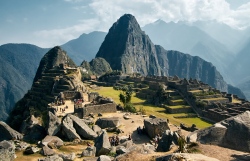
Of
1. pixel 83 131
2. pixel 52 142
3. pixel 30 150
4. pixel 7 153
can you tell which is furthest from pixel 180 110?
pixel 7 153

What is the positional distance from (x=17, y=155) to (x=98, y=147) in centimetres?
565

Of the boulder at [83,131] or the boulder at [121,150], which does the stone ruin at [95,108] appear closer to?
the boulder at [83,131]

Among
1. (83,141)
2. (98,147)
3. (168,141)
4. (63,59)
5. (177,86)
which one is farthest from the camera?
(63,59)

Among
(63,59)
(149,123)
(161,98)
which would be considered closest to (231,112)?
(161,98)

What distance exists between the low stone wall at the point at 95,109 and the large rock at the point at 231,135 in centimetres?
2086

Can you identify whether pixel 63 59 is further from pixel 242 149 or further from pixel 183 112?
pixel 242 149

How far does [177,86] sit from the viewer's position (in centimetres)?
8762

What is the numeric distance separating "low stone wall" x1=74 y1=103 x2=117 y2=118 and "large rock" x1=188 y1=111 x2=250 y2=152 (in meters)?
20.9

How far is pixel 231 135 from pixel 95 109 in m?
22.7

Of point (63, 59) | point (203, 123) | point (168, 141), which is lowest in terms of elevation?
point (203, 123)

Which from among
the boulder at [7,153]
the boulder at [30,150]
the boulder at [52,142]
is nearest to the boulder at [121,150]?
the boulder at [52,142]

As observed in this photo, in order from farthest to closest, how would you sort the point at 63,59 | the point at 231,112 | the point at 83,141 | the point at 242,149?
the point at 63,59, the point at 231,112, the point at 83,141, the point at 242,149

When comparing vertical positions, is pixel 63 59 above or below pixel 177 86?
above

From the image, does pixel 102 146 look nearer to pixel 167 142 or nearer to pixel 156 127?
pixel 167 142
